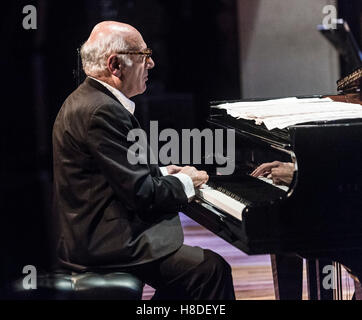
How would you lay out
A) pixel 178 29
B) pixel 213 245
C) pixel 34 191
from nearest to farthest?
pixel 34 191
pixel 213 245
pixel 178 29

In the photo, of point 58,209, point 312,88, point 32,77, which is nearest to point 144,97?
point 312,88

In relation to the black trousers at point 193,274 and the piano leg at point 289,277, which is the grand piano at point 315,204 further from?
the piano leg at point 289,277

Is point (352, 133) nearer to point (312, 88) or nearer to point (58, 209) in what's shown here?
point (58, 209)

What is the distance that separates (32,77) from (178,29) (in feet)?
23.5

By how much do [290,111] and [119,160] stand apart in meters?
0.76

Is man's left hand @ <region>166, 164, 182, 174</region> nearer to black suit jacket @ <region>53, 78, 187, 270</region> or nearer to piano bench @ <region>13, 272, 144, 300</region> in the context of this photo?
black suit jacket @ <region>53, 78, 187, 270</region>

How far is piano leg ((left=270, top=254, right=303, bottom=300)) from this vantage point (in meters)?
3.41

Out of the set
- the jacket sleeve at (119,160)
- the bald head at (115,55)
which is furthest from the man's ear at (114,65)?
the jacket sleeve at (119,160)

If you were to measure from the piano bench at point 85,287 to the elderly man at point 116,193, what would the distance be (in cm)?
10

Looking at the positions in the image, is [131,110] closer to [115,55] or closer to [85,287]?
[115,55]

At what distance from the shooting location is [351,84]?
11.1 ft

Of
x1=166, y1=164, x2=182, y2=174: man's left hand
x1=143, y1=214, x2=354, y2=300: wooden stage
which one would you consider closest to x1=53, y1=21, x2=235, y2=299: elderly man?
x1=166, y1=164, x2=182, y2=174: man's left hand

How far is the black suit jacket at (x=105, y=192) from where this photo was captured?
8.57 ft

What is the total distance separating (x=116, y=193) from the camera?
266 cm
